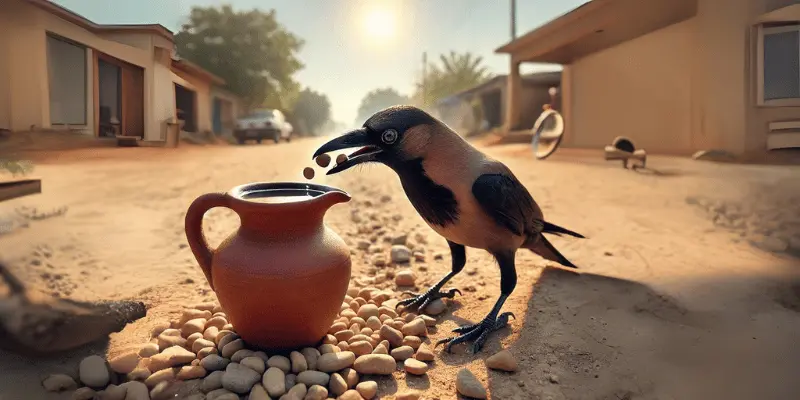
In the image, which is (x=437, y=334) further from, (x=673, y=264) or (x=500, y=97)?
(x=500, y=97)

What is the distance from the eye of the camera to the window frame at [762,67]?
2.62 metres

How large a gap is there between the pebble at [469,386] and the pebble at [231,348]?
96cm

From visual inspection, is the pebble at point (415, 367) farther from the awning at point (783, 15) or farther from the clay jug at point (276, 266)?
the awning at point (783, 15)

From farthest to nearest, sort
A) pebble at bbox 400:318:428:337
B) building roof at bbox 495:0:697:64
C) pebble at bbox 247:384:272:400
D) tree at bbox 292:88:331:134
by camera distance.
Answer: tree at bbox 292:88:331:134 < building roof at bbox 495:0:697:64 < pebble at bbox 400:318:428:337 < pebble at bbox 247:384:272:400

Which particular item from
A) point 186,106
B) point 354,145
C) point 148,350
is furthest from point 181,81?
point 148,350

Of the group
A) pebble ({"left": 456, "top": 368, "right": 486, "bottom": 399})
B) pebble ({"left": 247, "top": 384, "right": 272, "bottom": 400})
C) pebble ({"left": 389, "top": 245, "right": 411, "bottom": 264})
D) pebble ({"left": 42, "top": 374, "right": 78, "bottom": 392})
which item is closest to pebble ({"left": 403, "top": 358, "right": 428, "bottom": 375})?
pebble ({"left": 456, "top": 368, "right": 486, "bottom": 399})

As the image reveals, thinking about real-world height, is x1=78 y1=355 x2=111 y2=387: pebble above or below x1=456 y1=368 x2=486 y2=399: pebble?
above

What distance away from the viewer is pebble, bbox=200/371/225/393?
174cm

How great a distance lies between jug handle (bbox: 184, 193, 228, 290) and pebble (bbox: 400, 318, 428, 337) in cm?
97

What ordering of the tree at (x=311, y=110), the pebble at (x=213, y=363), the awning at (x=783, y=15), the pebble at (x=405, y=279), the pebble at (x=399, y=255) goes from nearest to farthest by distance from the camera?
the pebble at (x=213, y=363)
the awning at (x=783, y=15)
the pebble at (x=405, y=279)
the pebble at (x=399, y=255)
the tree at (x=311, y=110)

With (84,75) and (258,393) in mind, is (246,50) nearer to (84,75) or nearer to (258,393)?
(84,75)

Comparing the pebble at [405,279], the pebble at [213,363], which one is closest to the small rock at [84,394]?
the pebble at [213,363]

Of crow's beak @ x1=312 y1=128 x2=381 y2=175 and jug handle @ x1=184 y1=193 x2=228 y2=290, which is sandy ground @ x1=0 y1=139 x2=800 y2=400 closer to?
crow's beak @ x1=312 y1=128 x2=381 y2=175

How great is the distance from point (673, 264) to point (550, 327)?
1413 millimetres
